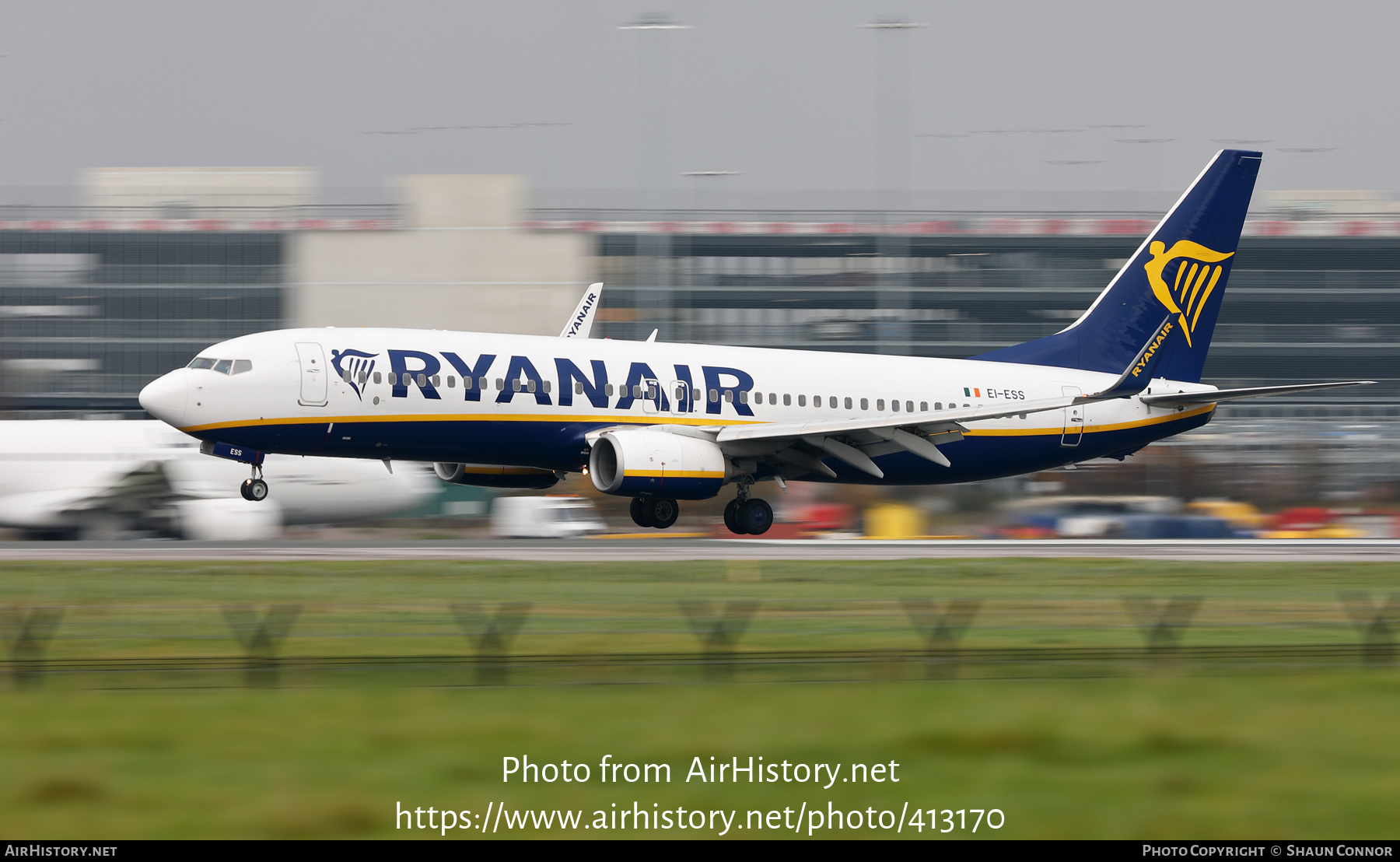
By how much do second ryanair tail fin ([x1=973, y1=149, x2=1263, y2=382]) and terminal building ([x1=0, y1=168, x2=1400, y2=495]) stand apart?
232 feet

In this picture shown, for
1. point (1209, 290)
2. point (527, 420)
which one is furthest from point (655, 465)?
point (1209, 290)

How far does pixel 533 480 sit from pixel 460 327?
7958 cm

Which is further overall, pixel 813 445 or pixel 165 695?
pixel 813 445

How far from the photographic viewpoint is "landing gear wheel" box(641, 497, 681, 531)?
36.0 m

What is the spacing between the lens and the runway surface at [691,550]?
2950 centimetres

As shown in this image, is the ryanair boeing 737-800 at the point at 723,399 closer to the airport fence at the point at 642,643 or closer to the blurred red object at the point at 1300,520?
the blurred red object at the point at 1300,520

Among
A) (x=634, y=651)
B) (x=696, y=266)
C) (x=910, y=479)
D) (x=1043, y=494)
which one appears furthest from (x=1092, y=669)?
(x=696, y=266)

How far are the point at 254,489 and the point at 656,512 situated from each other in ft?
30.6

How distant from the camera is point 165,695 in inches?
546

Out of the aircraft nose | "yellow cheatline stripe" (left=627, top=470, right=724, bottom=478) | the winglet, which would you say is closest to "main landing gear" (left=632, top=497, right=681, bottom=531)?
"yellow cheatline stripe" (left=627, top=470, right=724, bottom=478)

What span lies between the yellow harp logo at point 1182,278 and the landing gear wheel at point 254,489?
24.0 m

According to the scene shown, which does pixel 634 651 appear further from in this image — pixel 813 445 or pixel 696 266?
pixel 696 266

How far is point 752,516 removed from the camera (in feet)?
119

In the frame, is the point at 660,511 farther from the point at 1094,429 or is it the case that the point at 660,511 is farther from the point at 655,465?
the point at 1094,429
